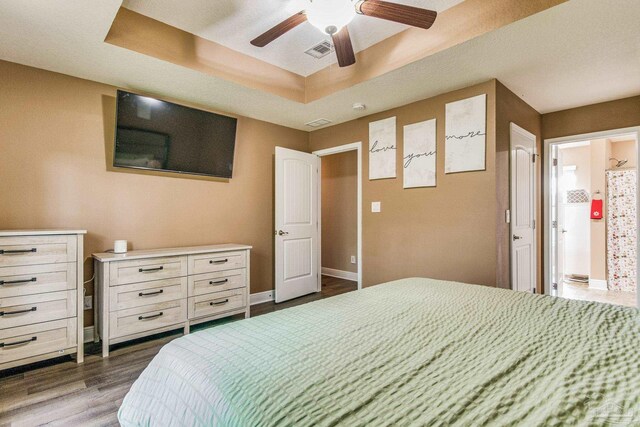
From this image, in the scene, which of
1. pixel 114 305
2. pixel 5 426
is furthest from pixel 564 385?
pixel 114 305

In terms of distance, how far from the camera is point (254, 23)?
2.36 meters

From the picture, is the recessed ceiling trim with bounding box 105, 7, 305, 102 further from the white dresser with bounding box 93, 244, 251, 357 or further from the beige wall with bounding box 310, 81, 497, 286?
the white dresser with bounding box 93, 244, 251, 357

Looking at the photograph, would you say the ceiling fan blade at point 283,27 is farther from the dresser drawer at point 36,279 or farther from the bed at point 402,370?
the dresser drawer at point 36,279

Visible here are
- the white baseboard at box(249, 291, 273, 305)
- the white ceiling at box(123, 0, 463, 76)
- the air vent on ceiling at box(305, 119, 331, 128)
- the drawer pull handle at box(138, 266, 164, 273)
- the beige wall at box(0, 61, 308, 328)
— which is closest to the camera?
the white ceiling at box(123, 0, 463, 76)

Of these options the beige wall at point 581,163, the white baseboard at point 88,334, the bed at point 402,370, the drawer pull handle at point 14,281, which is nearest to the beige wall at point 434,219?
the bed at point 402,370

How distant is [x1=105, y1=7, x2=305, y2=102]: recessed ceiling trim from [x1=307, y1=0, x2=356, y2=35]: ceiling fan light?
129 cm

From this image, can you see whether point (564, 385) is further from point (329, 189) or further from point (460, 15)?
point (329, 189)

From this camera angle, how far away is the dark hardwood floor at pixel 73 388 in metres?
1.73

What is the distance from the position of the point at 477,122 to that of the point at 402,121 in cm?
82

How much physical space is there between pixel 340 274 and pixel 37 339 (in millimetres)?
3938

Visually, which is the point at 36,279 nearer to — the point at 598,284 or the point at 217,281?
the point at 217,281

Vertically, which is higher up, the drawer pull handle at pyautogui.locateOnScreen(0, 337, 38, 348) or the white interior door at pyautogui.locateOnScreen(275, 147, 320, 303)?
the white interior door at pyautogui.locateOnScreen(275, 147, 320, 303)

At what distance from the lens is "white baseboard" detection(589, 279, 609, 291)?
455cm

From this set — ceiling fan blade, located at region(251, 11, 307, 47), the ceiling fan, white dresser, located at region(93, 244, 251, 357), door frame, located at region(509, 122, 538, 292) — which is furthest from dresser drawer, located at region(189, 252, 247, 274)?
door frame, located at region(509, 122, 538, 292)
